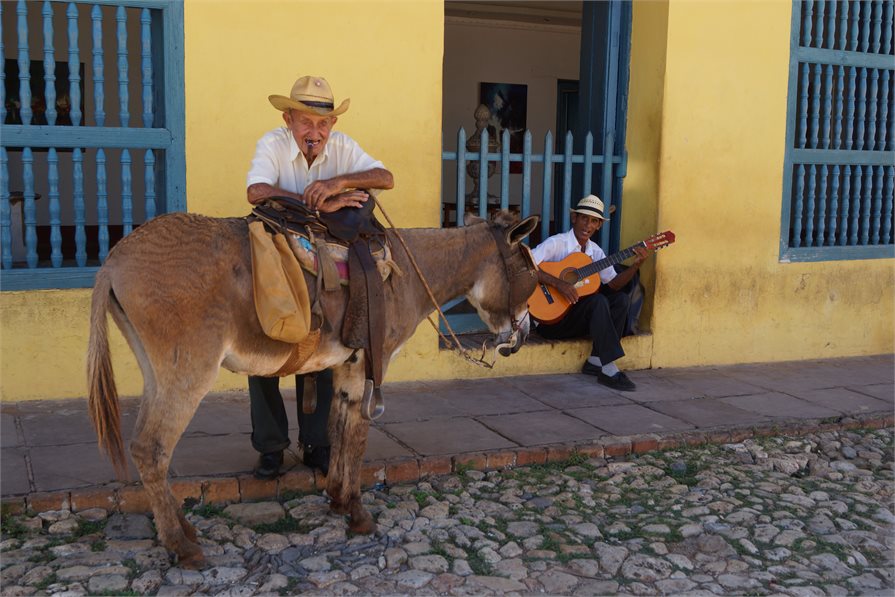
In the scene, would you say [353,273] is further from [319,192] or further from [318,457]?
[318,457]

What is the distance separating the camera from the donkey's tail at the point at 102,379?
3.63 meters

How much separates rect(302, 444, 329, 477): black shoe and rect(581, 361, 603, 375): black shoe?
2.96 metres

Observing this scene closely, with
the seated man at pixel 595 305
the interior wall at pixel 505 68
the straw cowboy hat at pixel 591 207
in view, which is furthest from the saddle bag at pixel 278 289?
the interior wall at pixel 505 68

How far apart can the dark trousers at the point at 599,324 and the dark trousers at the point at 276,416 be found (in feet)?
9.20

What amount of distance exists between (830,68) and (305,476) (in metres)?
5.99

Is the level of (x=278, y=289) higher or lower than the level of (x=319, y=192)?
lower

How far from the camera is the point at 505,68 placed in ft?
45.6

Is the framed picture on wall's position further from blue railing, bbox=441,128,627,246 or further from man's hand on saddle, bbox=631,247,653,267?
man's hand on saddle, bbox=631,247,653,267

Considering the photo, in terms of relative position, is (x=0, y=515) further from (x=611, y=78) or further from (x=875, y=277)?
(x=875, y=277)

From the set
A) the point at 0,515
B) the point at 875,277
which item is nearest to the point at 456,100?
the point at 875,277

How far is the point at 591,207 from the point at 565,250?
1.27 ft

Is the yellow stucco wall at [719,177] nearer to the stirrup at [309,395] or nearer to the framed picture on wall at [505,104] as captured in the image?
the stirrup at [309,395]

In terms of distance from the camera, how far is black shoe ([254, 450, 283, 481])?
15.3ft

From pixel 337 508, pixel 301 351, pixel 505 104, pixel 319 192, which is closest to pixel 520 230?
pixel 319 192
